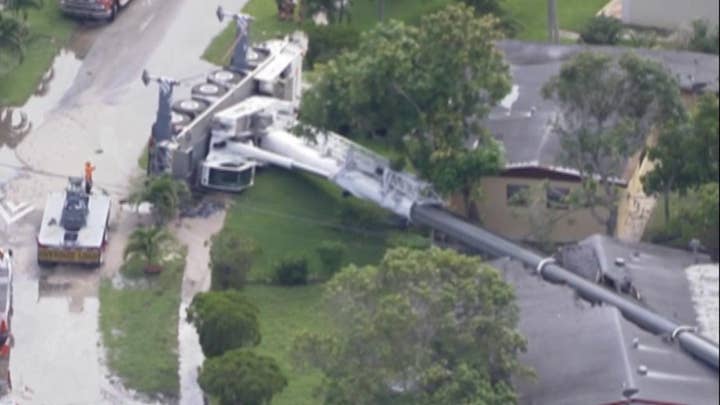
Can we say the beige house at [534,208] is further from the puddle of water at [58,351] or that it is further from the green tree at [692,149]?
the puddle of water at [58,351]

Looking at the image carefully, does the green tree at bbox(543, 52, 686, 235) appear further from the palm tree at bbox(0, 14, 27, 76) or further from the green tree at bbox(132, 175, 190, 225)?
the palm tree at bbox(0, 14, 27, 76)

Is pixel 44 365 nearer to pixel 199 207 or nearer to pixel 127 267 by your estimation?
pixel 127 267

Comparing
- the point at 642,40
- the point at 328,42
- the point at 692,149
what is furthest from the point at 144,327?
the point at 642,40

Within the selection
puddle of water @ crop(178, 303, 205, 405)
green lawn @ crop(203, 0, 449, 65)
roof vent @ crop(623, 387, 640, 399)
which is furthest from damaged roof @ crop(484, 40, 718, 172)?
roof vent @ crop(623, 387, 640, 399)

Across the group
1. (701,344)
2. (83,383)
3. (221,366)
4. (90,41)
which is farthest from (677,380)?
(90,41)

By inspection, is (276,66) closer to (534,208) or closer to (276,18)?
(276,18)
